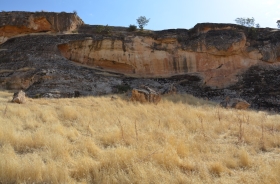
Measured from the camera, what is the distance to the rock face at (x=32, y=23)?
26.8 metres

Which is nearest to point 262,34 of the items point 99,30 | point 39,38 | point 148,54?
point 148,54

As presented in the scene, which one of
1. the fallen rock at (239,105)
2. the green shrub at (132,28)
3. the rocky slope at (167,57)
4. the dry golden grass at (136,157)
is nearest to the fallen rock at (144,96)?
the fallen rock at (239,105)

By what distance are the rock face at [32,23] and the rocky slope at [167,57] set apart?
1.31 meters

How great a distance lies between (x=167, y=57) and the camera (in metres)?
24.7

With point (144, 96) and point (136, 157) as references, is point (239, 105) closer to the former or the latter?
point (144, 96)

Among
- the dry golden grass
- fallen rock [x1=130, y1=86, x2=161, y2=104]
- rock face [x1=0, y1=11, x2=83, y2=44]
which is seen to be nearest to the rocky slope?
rock face [x1=0, y1=11, x2=83, y2=44]

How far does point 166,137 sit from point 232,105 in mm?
10349

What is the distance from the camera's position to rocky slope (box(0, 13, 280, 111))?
846 inches

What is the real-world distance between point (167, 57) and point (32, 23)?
613 inches

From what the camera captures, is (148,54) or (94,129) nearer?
(94,129)

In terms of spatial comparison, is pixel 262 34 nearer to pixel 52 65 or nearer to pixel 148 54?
pixel 148 54

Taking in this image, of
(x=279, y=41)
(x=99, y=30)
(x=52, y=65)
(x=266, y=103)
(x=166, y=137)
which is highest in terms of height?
(x=99, y=30)

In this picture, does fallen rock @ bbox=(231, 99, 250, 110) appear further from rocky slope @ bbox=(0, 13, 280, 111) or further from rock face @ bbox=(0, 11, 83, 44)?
rock face @ bbox=(0, 11, 83, 44)

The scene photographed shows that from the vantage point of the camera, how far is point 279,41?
23.6 m
